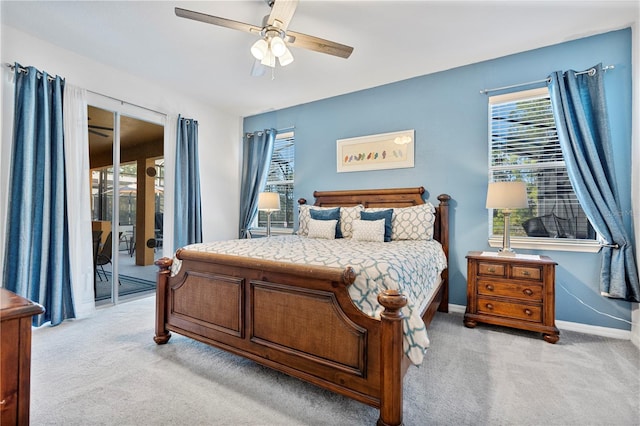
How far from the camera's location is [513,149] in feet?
10.1

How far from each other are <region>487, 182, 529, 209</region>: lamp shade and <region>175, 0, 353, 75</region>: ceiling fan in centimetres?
181

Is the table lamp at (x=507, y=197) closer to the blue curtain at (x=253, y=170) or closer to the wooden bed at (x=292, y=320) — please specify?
the wooden bed at (x=292, y=320)

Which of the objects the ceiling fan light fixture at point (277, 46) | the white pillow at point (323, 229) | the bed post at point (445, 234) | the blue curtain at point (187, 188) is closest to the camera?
the ceiling fan light fixture at point (277, 46)

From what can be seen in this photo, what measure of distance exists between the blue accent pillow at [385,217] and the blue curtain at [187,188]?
239cm

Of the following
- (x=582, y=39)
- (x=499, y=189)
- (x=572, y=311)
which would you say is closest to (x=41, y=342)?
(x=499, y=189)

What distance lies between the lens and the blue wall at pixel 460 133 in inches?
102

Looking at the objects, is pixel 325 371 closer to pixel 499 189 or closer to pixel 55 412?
pixel 55 412

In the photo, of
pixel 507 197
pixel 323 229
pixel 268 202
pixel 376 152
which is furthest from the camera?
pixel 268 202

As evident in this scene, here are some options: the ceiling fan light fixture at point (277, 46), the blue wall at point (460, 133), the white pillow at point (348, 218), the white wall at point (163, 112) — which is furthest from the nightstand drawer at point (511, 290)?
the white wall at point (163, 112)

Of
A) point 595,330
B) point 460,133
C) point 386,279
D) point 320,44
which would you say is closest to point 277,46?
point 320,44

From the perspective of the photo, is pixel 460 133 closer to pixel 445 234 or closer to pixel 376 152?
pixel 376 152

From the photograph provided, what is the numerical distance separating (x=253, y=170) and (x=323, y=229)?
2.02 metres

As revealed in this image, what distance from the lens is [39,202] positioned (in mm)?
2707

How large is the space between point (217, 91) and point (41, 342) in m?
3.29
